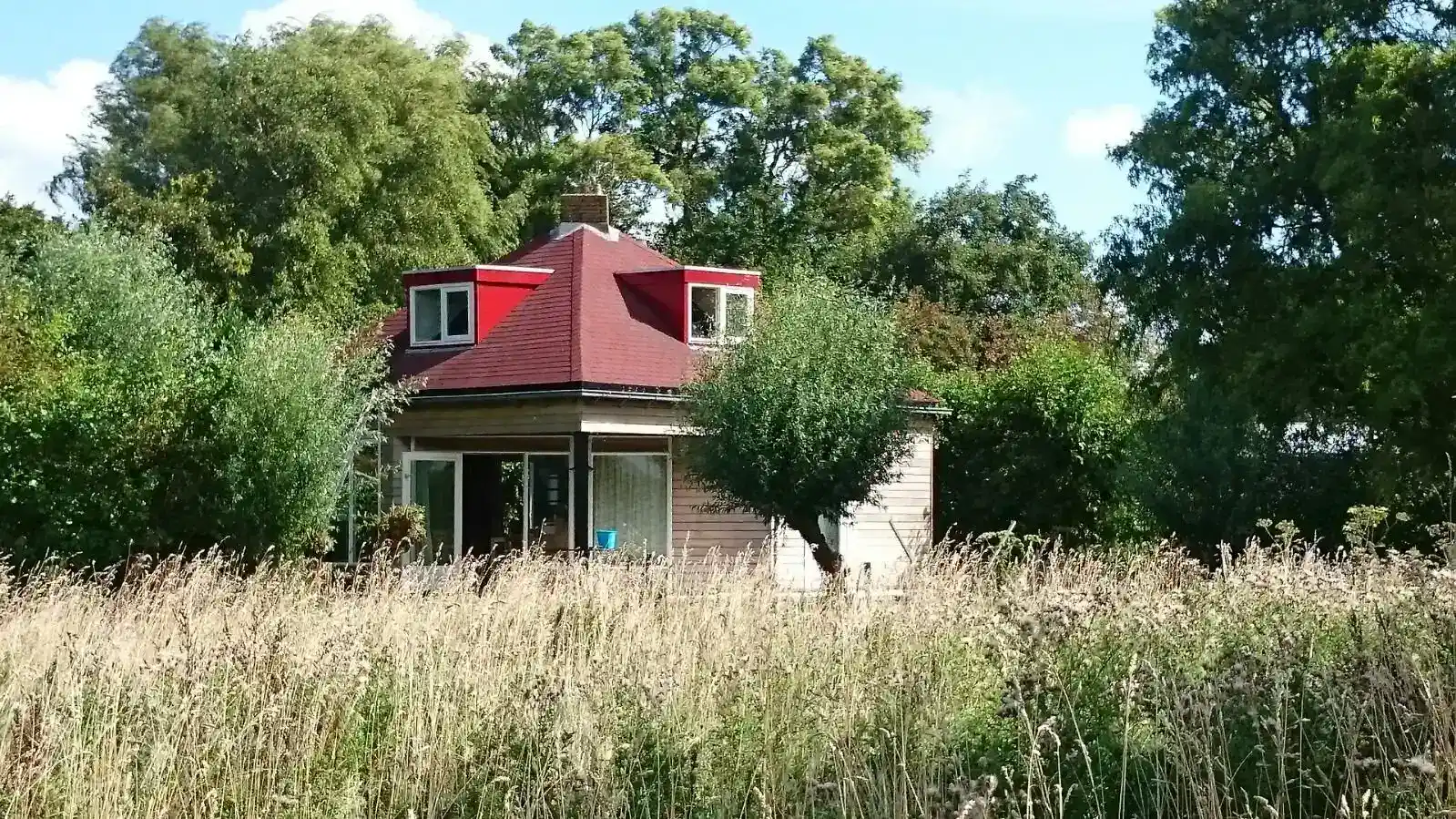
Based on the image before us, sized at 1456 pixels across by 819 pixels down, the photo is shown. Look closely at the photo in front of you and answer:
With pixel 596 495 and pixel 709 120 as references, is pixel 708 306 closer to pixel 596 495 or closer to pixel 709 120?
pixel 596 495

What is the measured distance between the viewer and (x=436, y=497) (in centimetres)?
2458

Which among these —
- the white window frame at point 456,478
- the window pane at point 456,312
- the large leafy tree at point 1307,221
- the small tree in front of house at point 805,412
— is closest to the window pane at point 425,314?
the window pane at point 456,312

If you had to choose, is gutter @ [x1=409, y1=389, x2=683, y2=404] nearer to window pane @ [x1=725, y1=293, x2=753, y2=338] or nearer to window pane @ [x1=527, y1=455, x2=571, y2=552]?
window pane @ [x1=725, y1=293, x2=753, y2=338]

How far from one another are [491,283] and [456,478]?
10.3ft

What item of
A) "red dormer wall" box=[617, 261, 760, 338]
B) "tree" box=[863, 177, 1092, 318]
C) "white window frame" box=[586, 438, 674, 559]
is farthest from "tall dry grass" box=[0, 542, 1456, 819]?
"tree" box=[863, 177, 1092, 318]

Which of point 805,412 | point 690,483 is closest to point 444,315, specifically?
point 690,483

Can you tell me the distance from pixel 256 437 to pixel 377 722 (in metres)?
11.0

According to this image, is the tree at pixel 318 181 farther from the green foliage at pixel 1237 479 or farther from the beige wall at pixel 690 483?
the green foliage at pixel 1237 479

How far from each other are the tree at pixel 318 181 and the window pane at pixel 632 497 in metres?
10.3

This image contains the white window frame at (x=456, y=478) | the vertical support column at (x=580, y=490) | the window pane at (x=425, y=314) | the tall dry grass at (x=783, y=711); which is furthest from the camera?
the window pane at (x=425, y=314)

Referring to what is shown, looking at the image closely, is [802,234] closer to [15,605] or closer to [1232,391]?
[1232,391]

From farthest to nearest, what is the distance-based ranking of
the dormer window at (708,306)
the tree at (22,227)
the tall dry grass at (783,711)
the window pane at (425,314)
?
1. the tree at (22,227)
2. the window pane at (425,314)
3. the dormer window at (708,306)
4. the tall dry grass at (783,711)

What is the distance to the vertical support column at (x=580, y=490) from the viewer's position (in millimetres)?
22359

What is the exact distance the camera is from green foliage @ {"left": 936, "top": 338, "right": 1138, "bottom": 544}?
2548 cm
